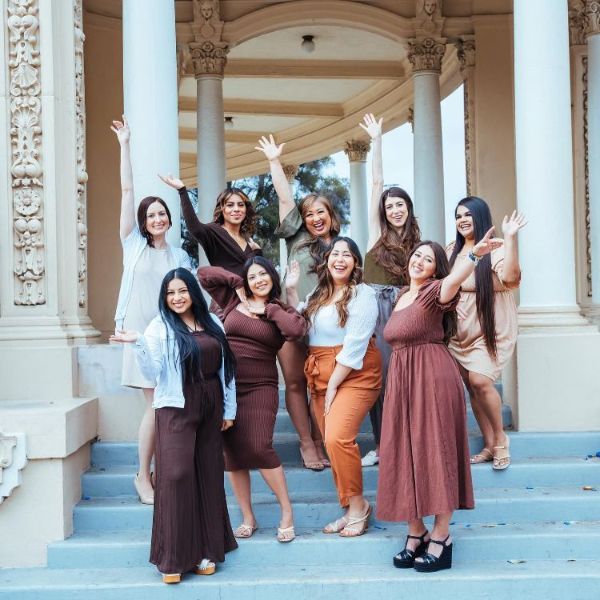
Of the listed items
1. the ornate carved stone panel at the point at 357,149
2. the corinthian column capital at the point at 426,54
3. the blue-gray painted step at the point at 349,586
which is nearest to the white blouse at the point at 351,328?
the blue-gray painted step at the point at 349,586

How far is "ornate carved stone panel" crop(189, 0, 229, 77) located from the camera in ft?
45.5

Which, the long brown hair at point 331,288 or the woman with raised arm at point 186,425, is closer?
the woman with raised arm at point 186,425

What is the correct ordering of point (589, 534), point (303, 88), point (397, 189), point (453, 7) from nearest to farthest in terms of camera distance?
point (589, 534), point (397, 189), point (453, 7), point (303, 88)

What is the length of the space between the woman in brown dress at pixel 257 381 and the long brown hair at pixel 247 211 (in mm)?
805

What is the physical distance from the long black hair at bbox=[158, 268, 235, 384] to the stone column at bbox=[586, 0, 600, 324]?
219 inches

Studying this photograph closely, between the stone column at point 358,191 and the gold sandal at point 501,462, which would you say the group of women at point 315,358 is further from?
the stone column at point 358,191

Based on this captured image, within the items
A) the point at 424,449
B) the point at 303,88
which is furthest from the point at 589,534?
the point at 303,88

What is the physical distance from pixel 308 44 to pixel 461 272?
10.9 metres

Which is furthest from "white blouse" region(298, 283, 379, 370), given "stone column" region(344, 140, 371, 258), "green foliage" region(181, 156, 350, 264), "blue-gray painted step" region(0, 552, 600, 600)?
"green foliage" region(181, 156, 350, 264)

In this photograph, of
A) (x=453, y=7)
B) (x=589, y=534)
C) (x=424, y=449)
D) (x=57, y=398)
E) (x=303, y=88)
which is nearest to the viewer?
(x=424, y=449)

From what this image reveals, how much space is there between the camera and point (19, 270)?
776 cm

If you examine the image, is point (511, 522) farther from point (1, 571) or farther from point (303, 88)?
point (303, 88)

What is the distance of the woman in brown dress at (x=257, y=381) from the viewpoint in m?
6.49

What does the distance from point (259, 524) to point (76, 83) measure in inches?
160
